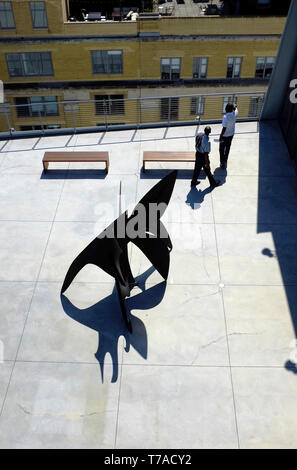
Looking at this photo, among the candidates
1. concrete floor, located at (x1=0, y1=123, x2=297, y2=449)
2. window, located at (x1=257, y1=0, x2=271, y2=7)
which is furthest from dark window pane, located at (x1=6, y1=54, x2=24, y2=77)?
concrete floor, located at (x1=0, y1=123, x2=297, y2=449)

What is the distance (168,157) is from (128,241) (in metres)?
4.25

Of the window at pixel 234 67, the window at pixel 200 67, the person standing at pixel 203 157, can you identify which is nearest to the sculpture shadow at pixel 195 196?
the person standing at pixel 203 157

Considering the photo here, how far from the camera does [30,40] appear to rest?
24844mm

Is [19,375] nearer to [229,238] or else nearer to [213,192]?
[229,238]

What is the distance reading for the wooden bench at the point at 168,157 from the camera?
401 inches

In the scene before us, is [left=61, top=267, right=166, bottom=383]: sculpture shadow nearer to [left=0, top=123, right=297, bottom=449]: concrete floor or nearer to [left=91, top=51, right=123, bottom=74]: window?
[left=0, top=123, right=297, bottom=449]: concrete floor

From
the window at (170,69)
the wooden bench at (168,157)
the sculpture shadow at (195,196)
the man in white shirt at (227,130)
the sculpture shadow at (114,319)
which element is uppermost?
the man in white shirt at (227,130)

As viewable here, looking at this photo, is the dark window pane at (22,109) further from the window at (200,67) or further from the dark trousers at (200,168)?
the dark trousers at (200,168)

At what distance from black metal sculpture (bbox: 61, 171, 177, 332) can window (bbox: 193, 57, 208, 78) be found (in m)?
21.8

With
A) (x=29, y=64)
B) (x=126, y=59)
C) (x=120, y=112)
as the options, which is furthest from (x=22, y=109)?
(x=126, y=59)

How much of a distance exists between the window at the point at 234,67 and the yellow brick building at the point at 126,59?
2.7 inches

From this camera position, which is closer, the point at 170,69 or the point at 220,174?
the point at 220,174

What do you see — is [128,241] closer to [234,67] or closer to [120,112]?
[120,112]

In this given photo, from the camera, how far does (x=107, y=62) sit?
25.7 meters
